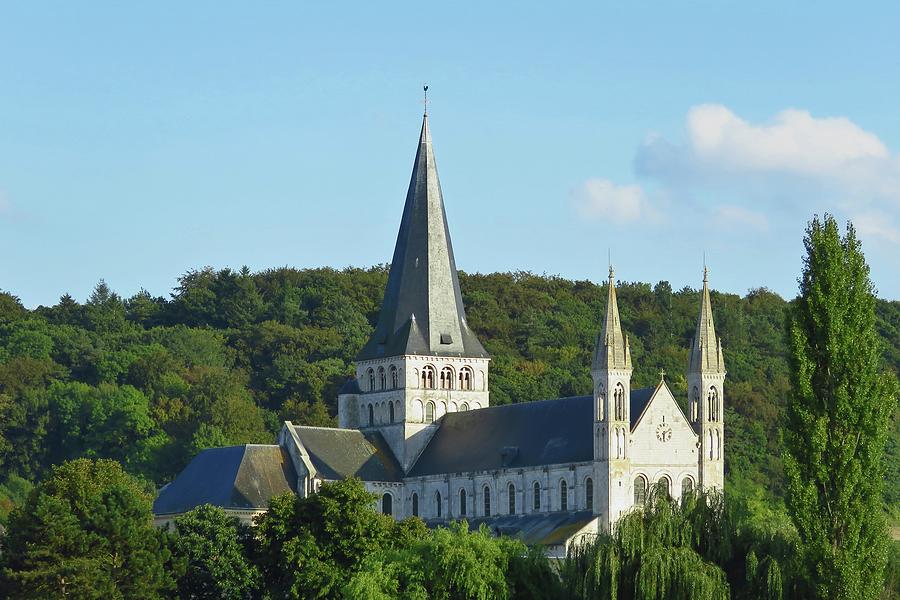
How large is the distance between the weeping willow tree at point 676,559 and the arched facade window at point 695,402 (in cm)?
2281

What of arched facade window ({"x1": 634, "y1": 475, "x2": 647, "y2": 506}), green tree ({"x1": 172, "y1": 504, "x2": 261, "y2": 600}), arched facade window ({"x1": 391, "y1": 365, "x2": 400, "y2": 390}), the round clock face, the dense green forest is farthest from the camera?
the dense green forest

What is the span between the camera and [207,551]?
70438mm

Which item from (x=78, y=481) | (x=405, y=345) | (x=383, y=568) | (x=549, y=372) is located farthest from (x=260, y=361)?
(x=383, y=568)

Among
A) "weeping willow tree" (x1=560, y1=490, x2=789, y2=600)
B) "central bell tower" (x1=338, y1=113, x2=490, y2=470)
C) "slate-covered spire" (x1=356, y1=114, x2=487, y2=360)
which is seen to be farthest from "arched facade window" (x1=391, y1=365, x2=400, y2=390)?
"weeping willow tree" (x1=560, y1=490, x2=789, y2=600)

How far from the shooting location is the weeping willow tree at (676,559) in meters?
56.5

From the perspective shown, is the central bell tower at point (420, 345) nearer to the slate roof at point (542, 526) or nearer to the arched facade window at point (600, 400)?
the slate roof at point (542, 526)

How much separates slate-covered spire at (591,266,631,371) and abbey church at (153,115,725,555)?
0.07 meters

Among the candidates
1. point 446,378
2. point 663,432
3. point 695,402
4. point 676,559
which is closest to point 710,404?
point 695,402

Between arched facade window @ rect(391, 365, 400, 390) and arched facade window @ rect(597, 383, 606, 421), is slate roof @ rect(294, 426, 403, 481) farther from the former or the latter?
arched facade window @ rect(597, 383, 606, 421)

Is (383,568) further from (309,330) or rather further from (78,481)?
(309,330)

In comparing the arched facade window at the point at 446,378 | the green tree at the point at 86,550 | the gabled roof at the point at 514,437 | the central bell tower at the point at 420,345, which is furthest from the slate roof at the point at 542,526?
the green tree at the point at 86,550

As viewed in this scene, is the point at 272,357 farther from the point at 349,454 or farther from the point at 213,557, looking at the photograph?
the point at 213,557

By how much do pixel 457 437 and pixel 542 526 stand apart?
8893 millimetres

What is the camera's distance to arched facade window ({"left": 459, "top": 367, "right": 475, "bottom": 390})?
92.3 metres
